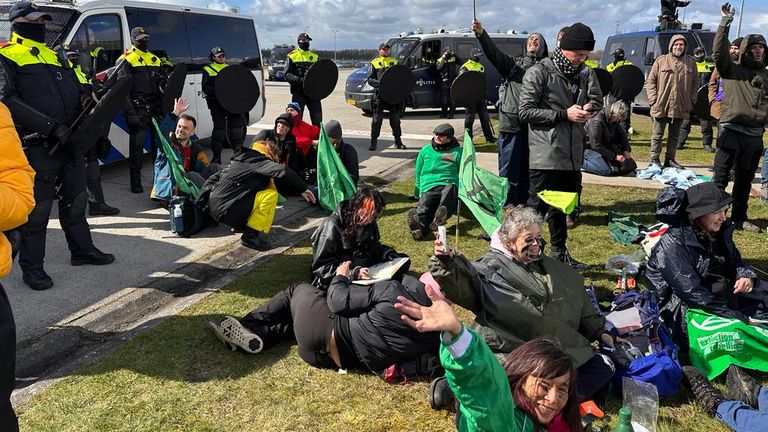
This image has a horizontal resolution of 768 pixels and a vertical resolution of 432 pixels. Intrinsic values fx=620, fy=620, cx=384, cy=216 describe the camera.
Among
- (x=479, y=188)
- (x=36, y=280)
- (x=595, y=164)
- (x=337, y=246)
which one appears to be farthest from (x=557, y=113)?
(x=595, y=164)

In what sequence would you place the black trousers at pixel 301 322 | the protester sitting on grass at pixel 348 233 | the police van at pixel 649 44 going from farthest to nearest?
the police van at pixel 649 44, the protester sitting on grass at pixel 348 233, the black trousers at pixel 301 322

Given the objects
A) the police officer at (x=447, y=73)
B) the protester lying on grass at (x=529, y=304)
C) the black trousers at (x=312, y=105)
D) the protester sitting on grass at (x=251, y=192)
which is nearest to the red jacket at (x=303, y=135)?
the protester sitting on grass at (x=251, y=192)

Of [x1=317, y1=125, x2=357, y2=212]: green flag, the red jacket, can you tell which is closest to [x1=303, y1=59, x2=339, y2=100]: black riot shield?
the red jacket

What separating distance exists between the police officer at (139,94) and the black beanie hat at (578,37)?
16.9 ft

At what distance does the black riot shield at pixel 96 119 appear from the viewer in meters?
4.75

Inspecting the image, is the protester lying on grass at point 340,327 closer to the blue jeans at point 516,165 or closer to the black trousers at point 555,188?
the black trousers at point 555,188

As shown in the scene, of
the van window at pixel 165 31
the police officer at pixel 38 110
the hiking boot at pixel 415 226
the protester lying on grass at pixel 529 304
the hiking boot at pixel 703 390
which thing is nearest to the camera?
the protester lying on grass at pixel 529 304

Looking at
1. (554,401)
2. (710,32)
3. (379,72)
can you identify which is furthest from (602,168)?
(710,32)

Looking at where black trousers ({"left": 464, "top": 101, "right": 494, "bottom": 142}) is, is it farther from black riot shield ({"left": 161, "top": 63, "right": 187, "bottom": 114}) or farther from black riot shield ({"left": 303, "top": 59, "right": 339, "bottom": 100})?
black riot shield ({"left": 161, "top": 63, "right": 187, "bottom": 114})

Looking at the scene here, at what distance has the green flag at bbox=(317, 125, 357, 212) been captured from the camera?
19.1 ft

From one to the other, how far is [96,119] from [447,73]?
38.0ft

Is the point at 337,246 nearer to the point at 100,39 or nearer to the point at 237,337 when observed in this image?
the point at 237,337

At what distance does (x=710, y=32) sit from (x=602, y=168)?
1014cm

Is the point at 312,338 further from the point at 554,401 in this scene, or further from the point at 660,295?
the point at 660,295
